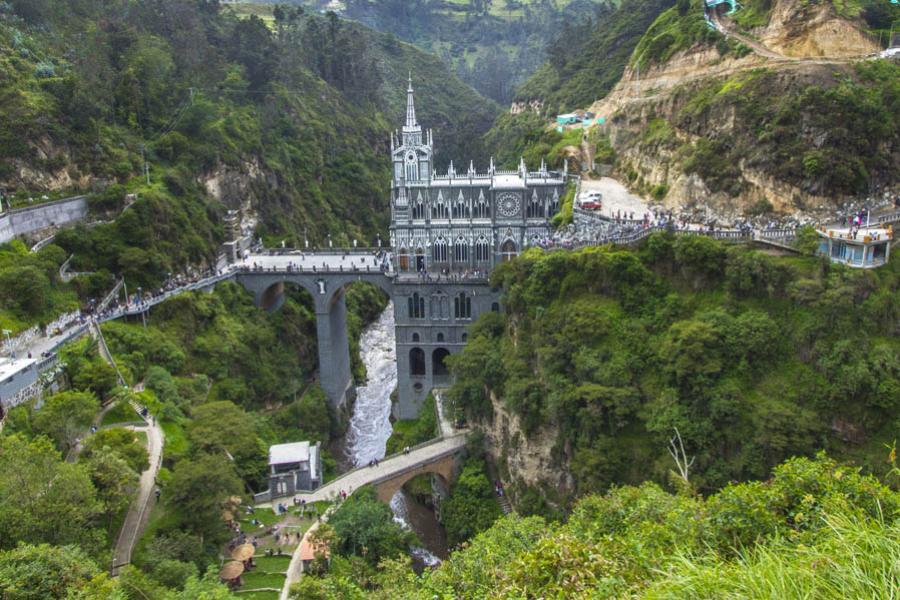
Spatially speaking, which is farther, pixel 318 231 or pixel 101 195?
pixel 318 231

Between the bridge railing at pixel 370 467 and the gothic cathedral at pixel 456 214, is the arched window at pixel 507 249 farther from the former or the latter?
the bridge railing at pixel 370 467

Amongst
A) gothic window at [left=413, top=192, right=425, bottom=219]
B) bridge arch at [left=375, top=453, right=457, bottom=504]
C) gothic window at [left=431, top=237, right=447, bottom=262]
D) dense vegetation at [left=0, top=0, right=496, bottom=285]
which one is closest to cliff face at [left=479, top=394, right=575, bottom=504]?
bridge arch at [left=375, top=453, right=457, bottom=504]

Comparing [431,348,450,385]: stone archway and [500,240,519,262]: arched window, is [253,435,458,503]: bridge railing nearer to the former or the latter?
[431,348,450,385]: stone archway

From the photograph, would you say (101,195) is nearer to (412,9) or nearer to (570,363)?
(570,363)

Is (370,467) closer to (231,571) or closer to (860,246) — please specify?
(231,571)

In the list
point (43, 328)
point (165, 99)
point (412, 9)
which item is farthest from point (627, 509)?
point (412, 9)

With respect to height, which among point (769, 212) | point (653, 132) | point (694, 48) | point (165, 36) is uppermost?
point (165, 36)
